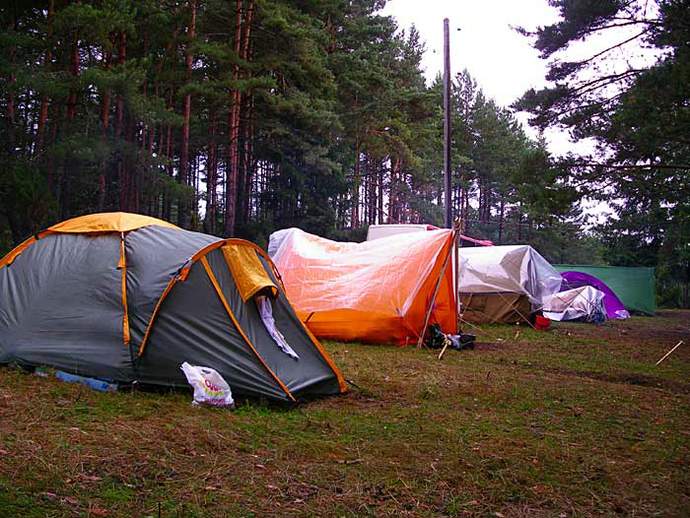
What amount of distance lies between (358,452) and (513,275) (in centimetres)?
1087

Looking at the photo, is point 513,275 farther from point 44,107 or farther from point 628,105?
point 44,107

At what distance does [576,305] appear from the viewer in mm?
16703

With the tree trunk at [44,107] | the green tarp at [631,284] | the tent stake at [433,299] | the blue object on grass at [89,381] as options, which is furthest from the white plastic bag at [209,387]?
the green tarp at [631,284]

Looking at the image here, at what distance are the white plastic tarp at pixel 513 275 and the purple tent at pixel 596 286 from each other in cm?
390

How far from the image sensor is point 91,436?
3926 millimetres

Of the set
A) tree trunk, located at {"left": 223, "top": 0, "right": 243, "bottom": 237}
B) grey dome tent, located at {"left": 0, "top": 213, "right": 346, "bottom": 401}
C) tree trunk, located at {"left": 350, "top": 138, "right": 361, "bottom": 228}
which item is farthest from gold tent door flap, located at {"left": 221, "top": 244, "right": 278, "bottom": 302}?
tree trunk, located at {"left": 350, "top": 138, "right": 361, "bottom": 228}

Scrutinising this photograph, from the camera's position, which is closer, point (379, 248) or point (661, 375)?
point (661, 375)

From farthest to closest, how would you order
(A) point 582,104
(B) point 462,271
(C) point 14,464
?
1. (B) point 462,271
2. (A) point 582,104
3. (C) point 14,464

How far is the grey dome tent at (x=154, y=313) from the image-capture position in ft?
16.9

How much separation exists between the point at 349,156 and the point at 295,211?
11.1 ft

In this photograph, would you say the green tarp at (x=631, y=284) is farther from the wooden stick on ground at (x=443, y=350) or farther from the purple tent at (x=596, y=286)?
the wooden stick on ground at (x=443, y=350)

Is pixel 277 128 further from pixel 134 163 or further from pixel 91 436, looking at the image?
pixel 91 436

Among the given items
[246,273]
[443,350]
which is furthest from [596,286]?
[246,273]

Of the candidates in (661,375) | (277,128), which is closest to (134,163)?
(277,128)
